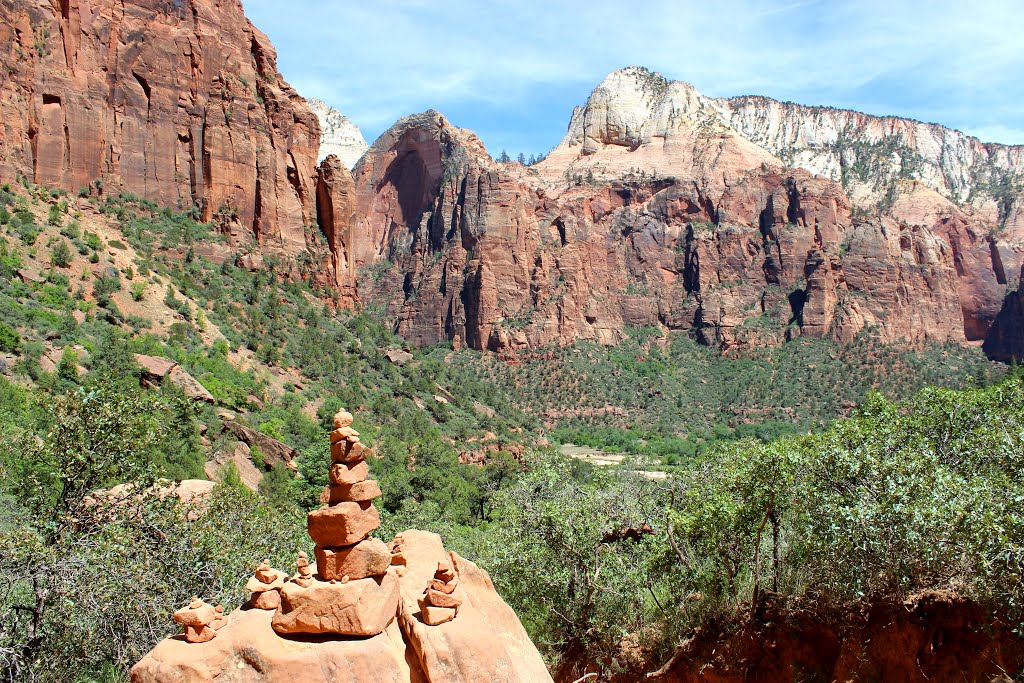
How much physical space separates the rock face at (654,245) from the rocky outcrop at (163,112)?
53.3 meters

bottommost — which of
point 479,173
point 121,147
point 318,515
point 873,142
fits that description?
point 318,515

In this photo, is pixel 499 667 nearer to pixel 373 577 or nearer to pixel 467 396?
pixel 373 577

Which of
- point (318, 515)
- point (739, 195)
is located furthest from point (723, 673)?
point (739, 195)

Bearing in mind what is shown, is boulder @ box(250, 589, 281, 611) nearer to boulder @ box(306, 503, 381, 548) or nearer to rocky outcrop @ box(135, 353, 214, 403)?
boulder @ box(306, 503, 381, 548)

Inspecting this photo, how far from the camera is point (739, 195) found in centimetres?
12938

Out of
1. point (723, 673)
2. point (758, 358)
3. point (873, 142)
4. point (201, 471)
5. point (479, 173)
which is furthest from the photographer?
point (873, 142)

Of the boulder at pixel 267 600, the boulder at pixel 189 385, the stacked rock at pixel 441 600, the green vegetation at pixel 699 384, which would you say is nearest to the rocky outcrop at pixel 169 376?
the boulder at pixel 189 385

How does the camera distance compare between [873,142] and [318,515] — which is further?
[873,142]

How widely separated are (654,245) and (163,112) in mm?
89465

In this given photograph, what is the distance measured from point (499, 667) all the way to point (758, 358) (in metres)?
108

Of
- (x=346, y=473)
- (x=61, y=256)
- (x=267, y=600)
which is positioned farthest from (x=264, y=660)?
(x=61, y=256)

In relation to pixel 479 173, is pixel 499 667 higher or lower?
lower

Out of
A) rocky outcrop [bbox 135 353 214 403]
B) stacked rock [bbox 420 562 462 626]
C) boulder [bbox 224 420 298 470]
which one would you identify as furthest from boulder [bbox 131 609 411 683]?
boulder [bbox 224 420 298 470]

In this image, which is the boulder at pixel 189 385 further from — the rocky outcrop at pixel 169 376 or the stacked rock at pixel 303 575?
the stacked rock at pixel 303 575
